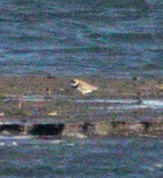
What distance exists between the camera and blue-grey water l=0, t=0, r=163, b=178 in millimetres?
11594

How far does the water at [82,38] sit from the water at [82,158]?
5598mm

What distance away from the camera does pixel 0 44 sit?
2141cm

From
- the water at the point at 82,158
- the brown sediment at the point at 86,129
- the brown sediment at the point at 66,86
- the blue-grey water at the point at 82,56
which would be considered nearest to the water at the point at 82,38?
the blue-grey water at the point at 82,56

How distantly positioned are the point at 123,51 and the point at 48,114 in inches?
306

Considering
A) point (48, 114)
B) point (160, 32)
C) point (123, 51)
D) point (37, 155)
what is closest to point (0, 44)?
point (123, 51)

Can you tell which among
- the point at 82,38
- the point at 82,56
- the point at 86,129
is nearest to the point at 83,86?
the point at 86,129

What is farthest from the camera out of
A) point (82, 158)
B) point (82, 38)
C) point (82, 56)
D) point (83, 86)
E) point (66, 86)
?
point (82, 38)

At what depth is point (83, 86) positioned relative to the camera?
15281 mm

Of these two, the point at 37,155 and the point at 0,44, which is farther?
the point at 0,44

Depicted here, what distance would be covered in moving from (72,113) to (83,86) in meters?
1.54

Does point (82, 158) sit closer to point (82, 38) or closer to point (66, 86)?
point (66, 86)

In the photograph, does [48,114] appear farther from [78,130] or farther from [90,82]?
[90,82]

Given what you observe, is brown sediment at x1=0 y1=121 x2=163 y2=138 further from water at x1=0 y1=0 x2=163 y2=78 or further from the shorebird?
water at x1=0 y1=0 x2=163 y2=78

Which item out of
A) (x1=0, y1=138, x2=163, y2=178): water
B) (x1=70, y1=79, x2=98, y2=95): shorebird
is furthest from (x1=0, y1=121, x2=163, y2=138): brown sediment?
(x1=70, y1=79, x2=98, y2=95): shorebird
